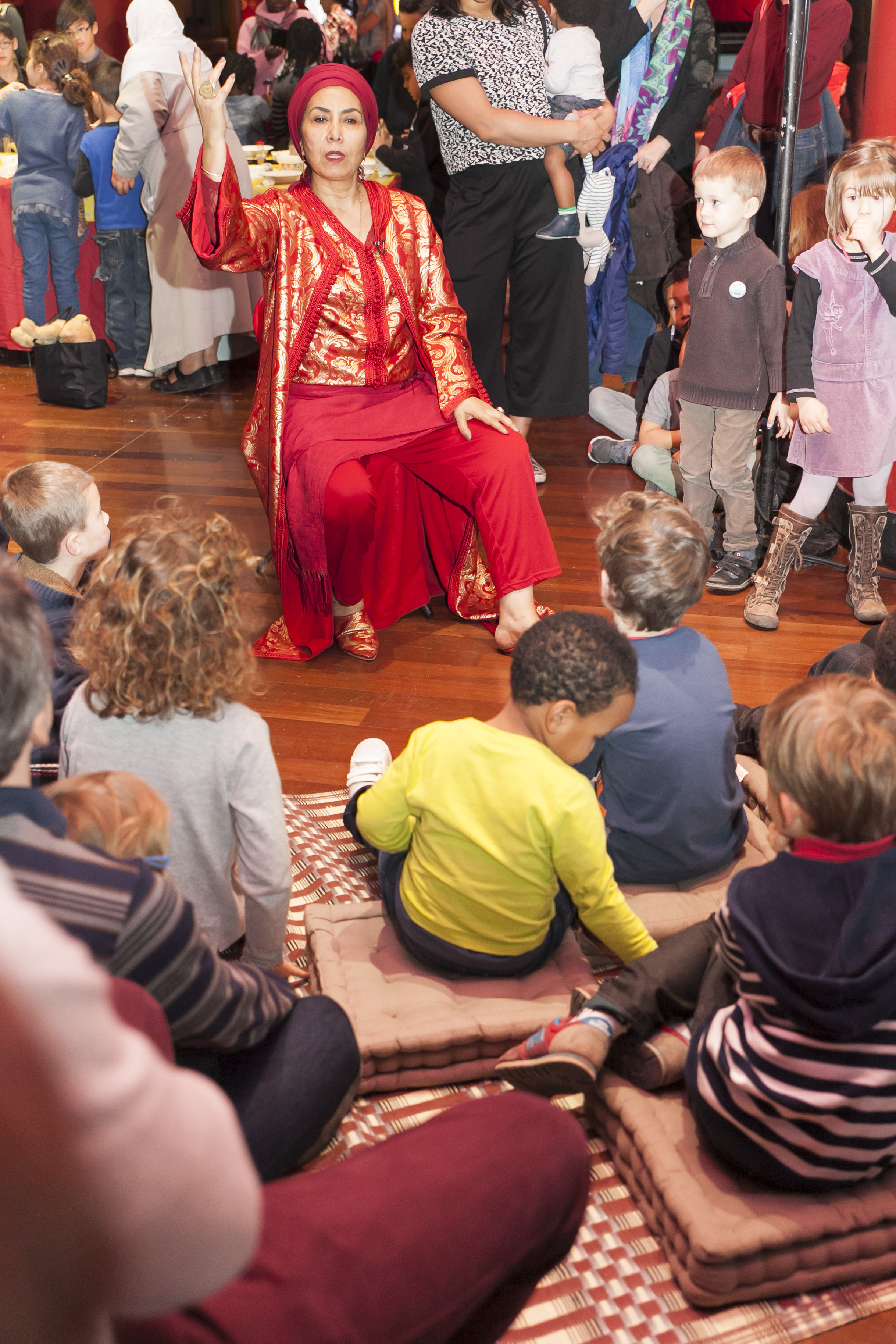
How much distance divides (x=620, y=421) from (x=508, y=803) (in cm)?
331

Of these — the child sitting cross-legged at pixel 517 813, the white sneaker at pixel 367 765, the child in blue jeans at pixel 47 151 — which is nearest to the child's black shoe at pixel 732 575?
the white sneaker at pixel 367 765

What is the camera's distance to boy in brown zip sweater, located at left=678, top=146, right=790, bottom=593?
3.20 m

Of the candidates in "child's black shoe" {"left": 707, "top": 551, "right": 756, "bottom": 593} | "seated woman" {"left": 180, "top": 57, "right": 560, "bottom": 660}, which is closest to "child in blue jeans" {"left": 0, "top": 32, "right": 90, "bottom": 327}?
"seated woman" {"left": 180, "top": 57, "right": 560, "bottom": 660}

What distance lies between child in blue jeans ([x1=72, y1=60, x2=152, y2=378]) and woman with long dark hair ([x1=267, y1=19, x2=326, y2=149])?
3.15ft

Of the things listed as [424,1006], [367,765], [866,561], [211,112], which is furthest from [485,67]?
[424,1006]

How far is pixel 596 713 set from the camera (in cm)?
165

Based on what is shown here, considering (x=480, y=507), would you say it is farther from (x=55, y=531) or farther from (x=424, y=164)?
(x=424, y=164)

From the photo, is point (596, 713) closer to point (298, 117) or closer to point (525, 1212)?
point (525, 1212)

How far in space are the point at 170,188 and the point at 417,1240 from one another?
5.15 m

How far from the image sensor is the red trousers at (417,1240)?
3.02ft

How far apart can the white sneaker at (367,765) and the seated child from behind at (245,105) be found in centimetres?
494

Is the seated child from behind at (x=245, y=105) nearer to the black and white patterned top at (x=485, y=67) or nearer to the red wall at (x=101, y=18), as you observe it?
the black and white patterned top at (x=485, y=67)

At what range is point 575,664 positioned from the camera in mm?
1613

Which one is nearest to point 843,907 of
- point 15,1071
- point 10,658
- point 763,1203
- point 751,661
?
point 763,1203
